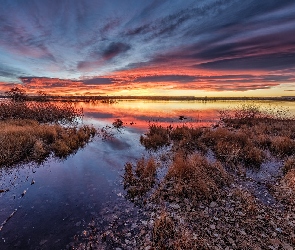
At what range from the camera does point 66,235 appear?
24.2ft

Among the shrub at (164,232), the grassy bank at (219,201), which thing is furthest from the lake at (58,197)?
the shrub at (164,232)

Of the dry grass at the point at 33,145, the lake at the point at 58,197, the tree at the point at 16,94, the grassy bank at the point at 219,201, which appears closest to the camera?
the grassy bank at the point at 219,201

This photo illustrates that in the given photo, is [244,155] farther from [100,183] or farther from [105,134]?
[105,134]

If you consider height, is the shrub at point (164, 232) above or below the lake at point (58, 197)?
above

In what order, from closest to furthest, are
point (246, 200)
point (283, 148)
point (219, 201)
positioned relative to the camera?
point (246, 200) < point (219, 201) < point (283, 148)

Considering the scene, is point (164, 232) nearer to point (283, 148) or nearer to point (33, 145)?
point (33, 145)

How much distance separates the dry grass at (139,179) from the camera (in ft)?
33.8

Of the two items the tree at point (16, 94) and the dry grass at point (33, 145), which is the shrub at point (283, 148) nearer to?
the dry grass at point (33, 145)

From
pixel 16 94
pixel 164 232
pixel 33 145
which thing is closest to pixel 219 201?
pixel 164 232

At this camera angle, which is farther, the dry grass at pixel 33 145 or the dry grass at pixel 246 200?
the dry grass at pixel 33 145

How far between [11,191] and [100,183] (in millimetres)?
4451

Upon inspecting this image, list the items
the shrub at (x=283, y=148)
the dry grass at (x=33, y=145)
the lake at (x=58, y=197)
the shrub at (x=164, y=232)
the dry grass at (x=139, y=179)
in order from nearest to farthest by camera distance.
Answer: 1. the shrub at (x=164, y=232)
2. the lake at (x=58, y=197)
3. the dry grass at (x=139, y=179)
4. the dry grass at (x=33, y=145)
5. the shrub at (x=283, y=148)

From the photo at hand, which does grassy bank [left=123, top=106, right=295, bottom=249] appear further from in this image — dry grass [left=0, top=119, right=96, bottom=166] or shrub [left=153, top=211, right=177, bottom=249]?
dry grass [left=0, top=119, right=96, bottom=166]

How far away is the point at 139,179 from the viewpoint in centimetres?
1173
